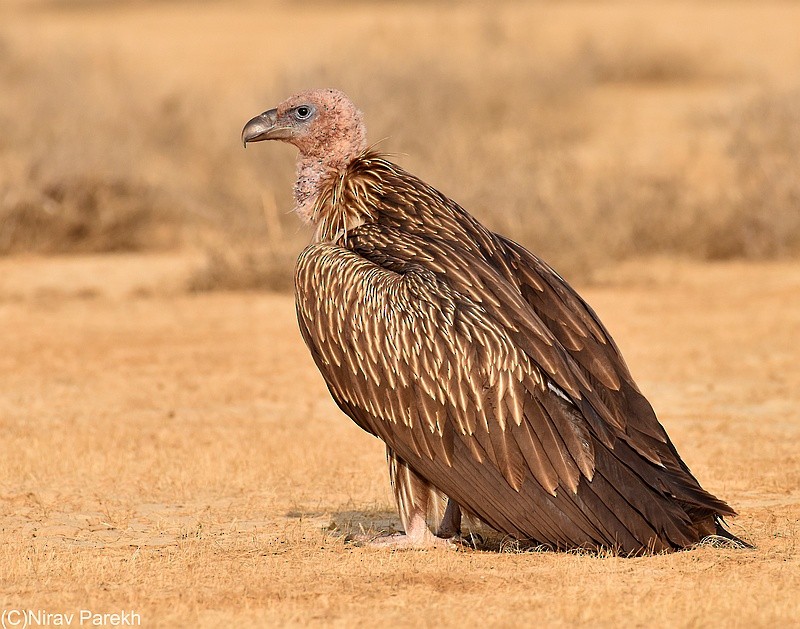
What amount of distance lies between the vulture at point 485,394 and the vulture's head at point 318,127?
0.63 metres

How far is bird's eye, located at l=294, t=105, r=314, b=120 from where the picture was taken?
8812 millimetres

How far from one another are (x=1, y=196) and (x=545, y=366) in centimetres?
1419

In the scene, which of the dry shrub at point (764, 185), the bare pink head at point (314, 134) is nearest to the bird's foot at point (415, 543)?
the bare pink head at point (314, 134)

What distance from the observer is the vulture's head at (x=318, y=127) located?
341 inches

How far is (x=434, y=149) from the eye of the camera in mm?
20047

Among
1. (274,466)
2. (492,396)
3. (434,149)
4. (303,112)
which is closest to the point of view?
(492,396)

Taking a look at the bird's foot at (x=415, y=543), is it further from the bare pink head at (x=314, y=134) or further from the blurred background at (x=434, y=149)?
the blurred background at (x=434, y=149)

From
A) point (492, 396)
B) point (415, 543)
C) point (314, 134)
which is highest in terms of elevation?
point (314, 134)

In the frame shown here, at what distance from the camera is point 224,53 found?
39.0 m

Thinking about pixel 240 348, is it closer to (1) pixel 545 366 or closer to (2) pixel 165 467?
(2) pixel 165 467

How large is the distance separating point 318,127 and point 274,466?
9.10ft

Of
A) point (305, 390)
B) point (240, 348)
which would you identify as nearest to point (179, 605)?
point (305, 390)

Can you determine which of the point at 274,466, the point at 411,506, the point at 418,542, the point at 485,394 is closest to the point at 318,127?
the point at 485,394

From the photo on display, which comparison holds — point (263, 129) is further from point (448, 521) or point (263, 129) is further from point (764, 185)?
point (764, 185)
